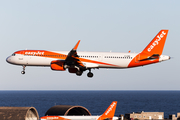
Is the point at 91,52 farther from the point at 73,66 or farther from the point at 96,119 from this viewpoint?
the point at 96,119

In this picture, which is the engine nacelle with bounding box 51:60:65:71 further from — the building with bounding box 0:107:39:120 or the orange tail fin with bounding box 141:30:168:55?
the building with bounding box 0:107:39:120

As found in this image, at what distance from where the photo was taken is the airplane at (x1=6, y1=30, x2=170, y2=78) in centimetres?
6244

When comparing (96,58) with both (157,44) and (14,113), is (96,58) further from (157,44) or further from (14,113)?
(14,113)

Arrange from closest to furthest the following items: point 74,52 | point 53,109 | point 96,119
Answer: point 74,52 < point 96,119 < point 53,109

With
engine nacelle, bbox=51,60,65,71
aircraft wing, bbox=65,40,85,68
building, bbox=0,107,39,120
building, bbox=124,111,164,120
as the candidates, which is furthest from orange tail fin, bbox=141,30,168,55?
building, bbox=124,111,164,120

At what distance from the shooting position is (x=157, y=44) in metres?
64.8

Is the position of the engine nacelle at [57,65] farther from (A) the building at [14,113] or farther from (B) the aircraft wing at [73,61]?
(A) the building at [14,113]

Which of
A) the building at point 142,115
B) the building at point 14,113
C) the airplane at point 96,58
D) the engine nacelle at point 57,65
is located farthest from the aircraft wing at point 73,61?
the building at point 142,115

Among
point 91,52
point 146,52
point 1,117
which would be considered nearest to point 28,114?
point 1,117

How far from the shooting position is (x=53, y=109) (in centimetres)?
9219

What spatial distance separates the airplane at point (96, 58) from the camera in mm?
62438

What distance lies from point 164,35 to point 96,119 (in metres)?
23.6

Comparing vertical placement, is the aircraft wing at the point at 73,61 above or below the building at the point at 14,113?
above

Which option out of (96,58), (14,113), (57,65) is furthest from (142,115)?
(57,65)
